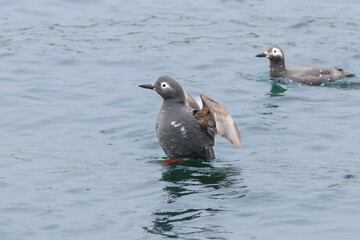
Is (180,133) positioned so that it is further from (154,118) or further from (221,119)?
(154,118)

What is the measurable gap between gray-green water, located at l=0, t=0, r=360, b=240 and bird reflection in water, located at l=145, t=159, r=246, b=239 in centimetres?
3

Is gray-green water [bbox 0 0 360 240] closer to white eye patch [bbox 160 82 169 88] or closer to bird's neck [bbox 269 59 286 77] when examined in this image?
bird's neck [bbox 269 59 286 77]

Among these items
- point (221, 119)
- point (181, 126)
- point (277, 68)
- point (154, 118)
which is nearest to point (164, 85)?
point (181, 126)

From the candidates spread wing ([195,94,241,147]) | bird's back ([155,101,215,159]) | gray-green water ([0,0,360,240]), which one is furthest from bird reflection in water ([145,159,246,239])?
spread wing ([195,94,241,147])

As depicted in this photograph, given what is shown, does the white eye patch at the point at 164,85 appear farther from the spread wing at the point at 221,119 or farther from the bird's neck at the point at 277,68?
the bird's neck at the point at 277,68

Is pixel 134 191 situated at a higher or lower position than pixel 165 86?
lower

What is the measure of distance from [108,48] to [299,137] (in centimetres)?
655

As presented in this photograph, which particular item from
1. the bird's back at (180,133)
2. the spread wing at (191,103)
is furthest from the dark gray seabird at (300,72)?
the bird's back at (180,133)

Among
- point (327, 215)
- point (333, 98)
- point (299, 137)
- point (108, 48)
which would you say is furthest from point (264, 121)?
point (108, 48)

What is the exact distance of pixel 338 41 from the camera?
60.0 feet

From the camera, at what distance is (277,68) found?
16203 millimetres

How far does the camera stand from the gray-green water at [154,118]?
895 cm

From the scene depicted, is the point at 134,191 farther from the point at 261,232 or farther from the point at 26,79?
the point at 26,79

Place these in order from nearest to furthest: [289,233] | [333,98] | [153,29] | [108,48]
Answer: [289,233] < [333,98] < [108,48] < [153,29]
